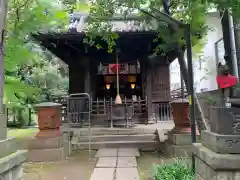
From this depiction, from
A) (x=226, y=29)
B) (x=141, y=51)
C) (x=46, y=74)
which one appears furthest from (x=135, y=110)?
(x=46, y=74)

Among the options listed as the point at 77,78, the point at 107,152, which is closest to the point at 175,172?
the point at 107,152

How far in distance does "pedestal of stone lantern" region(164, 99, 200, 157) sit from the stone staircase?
1327mm

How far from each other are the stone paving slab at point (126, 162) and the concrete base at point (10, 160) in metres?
2.78

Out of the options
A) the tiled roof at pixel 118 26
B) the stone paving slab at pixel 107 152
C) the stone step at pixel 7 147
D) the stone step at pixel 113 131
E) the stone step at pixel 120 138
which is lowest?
the stone paving slab at pixel 107 152

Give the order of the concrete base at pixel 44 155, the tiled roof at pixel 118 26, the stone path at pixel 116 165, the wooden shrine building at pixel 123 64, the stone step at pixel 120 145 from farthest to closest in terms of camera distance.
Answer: the wooden shrine building at pixel 123 64
the tiled roof at pixel 118 26
the stone step at pixel 120 145
the concrete base at pixel 44 155
the stone path at pixel 116 165

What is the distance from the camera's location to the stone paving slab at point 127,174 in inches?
189

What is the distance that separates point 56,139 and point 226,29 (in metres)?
4.84

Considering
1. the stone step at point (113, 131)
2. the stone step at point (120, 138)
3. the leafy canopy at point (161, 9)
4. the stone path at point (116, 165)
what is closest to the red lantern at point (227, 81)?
the leafy canopy at point (161, 9)

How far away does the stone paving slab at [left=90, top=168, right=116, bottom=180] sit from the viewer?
4.82 meters

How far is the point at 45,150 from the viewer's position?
6.63 meters

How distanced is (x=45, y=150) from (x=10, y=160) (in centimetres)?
389

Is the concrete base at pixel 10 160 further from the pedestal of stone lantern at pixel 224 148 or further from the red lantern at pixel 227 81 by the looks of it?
the red lantern at pixel 227 81

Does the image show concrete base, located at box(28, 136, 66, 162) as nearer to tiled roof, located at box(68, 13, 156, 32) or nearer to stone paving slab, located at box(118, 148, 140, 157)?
stone paving slab, located at box(118, 148, 140, 157)

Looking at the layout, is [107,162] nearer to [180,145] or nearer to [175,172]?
[180,145]
